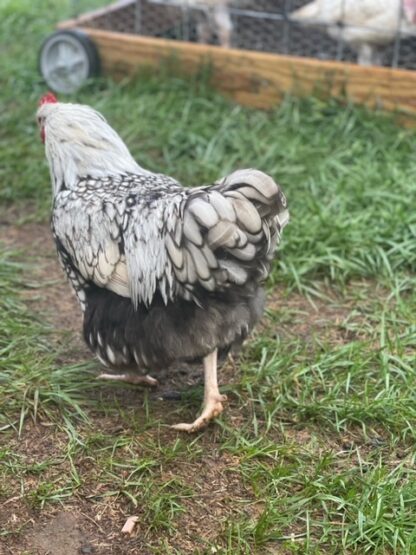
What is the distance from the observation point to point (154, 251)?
10.0ft

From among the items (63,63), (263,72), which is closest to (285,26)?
(263,72)

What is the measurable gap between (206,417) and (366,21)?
11.4ft

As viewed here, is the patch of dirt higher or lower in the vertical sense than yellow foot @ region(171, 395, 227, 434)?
lower

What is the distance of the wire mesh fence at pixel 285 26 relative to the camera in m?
5.71

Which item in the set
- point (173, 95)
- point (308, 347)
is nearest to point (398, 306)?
point (308, 347)

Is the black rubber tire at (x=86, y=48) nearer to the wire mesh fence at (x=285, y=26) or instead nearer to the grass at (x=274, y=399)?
the wire mesh fence at (x=285, y=26)

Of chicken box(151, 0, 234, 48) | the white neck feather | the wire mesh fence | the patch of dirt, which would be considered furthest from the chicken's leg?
chicken box(151, 0, 234, 48)

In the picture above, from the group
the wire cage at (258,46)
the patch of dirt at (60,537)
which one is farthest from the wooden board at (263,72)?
the patch of dirt at (60,537)

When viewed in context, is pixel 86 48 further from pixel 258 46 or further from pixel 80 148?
pixel 80 148

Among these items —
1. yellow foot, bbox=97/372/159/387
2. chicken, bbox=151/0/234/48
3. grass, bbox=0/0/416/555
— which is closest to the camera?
grass, bbox=0/0/416/555

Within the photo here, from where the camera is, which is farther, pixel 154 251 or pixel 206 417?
pixel 206 417

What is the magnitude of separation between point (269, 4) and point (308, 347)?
351cm

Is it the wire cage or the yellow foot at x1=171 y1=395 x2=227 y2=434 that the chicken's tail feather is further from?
the wire cage

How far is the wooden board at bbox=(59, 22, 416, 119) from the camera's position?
5.39 m
